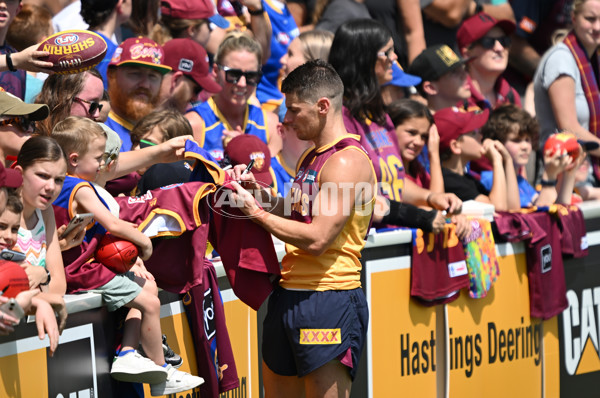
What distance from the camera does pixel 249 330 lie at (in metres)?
6.16

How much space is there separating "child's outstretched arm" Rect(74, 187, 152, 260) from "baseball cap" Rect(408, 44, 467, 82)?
170 inches

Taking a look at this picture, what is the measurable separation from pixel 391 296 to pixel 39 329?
3332 mm

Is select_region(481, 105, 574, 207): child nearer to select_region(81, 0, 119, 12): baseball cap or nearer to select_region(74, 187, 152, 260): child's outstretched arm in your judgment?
select_region(81, 0, 119, 12): baseball cap

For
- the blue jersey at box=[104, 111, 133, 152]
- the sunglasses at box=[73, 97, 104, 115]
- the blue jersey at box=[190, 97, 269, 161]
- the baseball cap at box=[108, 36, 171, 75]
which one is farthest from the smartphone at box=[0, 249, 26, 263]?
the blue jersey at box=[190, 97, 269, 161]

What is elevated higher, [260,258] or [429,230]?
[260,258]

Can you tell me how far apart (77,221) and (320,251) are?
129cm

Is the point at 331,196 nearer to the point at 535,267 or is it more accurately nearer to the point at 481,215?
the point at 481,215

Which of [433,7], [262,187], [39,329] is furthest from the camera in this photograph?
[433,7]

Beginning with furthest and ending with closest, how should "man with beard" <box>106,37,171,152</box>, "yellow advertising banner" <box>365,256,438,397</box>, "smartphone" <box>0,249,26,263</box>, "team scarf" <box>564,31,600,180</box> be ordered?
"team scarf" <box>564,31,600,180</box> → "yellow advertising banner" <box>365,256,438,397</box> → "man with beard" <box>106,37,171,152</box> → "smartphone" <box>0,249,26,263</box>

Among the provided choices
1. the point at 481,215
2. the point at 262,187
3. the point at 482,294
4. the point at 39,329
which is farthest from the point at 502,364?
the point at 39,329

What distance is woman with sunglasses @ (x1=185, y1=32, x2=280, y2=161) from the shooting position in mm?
7176

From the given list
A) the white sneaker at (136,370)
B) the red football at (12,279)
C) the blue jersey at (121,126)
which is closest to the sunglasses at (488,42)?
the blue jersey at (121,126)

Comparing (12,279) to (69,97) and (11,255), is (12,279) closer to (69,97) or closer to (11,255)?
(11,255)

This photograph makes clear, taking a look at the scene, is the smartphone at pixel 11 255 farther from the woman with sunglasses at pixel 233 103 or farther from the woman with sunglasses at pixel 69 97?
the woman with sunglasses at pixel 233 103
